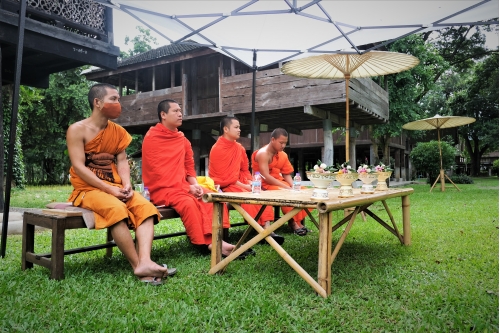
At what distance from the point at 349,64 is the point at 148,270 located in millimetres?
4209

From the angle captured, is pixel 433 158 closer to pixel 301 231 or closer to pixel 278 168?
pixel 278 168

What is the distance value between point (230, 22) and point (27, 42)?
11.3 ft

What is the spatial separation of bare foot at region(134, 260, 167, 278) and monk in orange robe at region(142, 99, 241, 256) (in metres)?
0.85

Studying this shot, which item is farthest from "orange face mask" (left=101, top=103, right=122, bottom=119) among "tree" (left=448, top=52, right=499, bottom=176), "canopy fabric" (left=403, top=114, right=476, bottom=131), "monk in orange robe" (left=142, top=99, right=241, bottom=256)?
"tree" (left=448, top=52, right=499, bottom=176)

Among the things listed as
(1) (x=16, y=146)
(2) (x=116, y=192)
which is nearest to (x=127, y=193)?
(2) (x=116, y=192)

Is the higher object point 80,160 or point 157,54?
point 157,54

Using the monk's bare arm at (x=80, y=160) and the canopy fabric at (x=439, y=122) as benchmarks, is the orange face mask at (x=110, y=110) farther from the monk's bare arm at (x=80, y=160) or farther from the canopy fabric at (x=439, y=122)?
the canopy fabric at (x=439, y=122)

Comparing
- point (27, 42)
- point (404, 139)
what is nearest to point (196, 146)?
point (27, 42)

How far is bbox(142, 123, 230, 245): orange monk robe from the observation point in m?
3.97

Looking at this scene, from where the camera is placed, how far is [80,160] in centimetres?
337

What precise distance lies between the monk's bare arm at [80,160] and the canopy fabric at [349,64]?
10.9 feet

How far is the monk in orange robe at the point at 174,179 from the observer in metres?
3.98

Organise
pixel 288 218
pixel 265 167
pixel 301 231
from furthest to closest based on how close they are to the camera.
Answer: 1. pixel 265 167
2. pixel 301 231
3. pixel 288 218

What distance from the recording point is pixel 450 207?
825 cm
